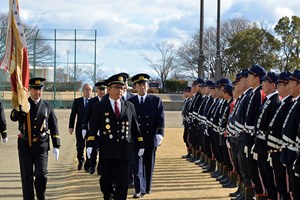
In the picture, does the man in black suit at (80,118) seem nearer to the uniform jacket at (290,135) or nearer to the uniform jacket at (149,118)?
the uniform jacket at (149,118)

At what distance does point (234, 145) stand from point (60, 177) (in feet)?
14.3

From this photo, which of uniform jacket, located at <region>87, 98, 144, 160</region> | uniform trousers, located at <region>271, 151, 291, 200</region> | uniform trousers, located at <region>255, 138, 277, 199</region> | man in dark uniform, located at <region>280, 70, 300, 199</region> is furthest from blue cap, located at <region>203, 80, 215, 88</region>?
man in dark uniform, located at <region>280, 70, 300, 199</region>

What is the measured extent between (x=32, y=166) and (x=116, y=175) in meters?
1.31

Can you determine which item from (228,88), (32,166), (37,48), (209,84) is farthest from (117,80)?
(37,48)

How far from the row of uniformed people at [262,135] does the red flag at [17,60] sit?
3346mm

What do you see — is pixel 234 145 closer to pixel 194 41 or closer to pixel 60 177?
pixel 60 177

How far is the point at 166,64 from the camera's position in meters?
71.0

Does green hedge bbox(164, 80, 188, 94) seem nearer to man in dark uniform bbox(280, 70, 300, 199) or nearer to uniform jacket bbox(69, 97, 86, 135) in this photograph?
uniform jacket bbox(69, 97, 86, 135)

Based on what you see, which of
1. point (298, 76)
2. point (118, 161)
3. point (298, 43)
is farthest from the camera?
point (298, 43)

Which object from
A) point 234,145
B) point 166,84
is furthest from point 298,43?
point 234,145

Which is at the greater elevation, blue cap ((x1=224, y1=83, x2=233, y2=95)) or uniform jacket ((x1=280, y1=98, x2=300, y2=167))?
blue cap ((x1=224, y1=83, x2=233, y2=95))

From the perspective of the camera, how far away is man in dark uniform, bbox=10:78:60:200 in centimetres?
936

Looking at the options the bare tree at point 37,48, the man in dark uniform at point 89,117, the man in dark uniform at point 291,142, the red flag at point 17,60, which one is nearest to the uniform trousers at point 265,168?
the man in dark uniform at point 291,142

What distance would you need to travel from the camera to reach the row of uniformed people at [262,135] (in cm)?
756
